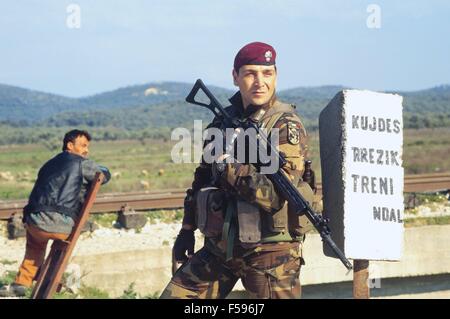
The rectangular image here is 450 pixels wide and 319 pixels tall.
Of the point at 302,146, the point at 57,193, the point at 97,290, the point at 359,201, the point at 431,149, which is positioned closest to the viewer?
the point at 302,146

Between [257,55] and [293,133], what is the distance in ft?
1.55

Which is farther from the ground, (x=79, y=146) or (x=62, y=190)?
(x=79, y=146)

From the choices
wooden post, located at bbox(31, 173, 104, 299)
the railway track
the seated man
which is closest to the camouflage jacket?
wooden post, located at bbox(31, 173, 104, 299)

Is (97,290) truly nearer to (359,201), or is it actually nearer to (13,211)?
(13,211)

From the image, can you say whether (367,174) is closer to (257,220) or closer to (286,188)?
(286,188)

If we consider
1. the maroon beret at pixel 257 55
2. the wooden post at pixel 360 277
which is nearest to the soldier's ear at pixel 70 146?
the maroon beret at pixel 257 55

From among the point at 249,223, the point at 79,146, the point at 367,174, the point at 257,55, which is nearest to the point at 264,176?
the point at 249,223

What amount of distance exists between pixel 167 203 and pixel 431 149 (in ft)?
103

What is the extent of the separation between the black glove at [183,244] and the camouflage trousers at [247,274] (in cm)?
19

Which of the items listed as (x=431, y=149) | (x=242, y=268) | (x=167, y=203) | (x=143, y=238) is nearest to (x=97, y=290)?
(x=143, y=238)

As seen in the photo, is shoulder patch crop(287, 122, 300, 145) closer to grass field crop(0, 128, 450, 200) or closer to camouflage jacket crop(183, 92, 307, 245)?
camouflage jacket crop(183, 92, 307, 245)

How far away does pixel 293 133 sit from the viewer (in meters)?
4.85

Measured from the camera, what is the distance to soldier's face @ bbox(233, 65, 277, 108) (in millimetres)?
4980
